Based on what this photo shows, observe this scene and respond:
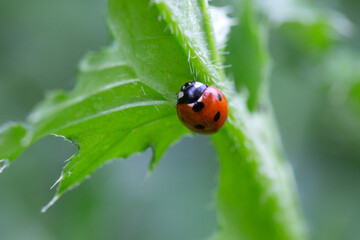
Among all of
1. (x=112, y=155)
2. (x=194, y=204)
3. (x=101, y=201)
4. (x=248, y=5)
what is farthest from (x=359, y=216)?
(x=112, y=155)

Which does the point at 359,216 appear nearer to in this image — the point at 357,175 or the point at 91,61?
the point at 357,175

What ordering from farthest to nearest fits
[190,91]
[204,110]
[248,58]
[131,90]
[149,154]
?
[149,154]
[248,58]
[204,110]
[190,91]
[131,90]

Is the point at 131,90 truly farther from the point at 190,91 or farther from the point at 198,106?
the point at 198,106

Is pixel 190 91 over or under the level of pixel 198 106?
over

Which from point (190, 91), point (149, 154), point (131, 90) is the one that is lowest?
point (149, 154)

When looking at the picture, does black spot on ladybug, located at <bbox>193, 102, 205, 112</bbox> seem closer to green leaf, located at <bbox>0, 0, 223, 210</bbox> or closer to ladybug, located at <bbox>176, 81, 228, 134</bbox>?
ladybug, located at <bbox>176, 81, 228, 134</bbox>

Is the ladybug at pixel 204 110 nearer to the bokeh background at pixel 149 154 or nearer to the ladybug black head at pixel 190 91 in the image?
the ladybug black head at pixel 190 91

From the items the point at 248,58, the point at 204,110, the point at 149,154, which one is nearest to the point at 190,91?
the point at 204,110

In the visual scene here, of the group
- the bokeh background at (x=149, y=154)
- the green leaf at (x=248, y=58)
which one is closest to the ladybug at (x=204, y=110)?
the green leaf at (x=248, y=58)
